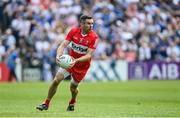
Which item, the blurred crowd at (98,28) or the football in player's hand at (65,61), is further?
the blurred crowd at (98,28)

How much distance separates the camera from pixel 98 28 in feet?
121

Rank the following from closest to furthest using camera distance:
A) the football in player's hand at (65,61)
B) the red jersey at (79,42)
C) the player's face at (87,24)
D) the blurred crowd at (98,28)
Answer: the football in player's hand at (65,61)
the player's face at (87,24)
the red jersey at (79,42)
the blurred crowd at (98,28)

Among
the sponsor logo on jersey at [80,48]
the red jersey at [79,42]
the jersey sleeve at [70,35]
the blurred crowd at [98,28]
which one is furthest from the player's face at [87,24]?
the blurred crowd at [98,28]

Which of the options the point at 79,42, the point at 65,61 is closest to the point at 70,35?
the point at 79,42

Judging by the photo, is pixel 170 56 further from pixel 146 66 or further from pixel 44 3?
pixel 44 3

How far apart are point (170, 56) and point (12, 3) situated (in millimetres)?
9927

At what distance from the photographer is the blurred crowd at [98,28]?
35031 mm

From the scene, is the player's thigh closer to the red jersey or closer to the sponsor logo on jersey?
the red jersey

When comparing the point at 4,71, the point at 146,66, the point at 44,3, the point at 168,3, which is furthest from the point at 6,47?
the point at 168,3

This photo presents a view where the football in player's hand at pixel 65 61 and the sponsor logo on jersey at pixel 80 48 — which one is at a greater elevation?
the sponsor logo on jersey at pixel 80 48

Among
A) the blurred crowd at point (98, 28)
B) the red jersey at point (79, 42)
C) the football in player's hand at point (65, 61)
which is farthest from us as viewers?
the blurred crowd at point (98, 28)

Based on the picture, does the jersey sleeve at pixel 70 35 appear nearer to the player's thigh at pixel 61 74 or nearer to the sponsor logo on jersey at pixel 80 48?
the sponsor logo on jersey at pixel 80 48

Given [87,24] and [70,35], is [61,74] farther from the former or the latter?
[87,24]

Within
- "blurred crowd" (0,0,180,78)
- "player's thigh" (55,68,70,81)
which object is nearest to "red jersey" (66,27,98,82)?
"player's thigh" (55,68,70,81)
